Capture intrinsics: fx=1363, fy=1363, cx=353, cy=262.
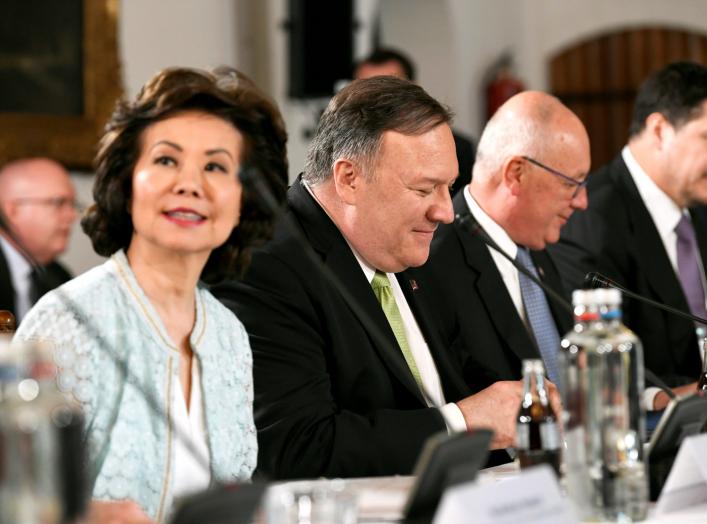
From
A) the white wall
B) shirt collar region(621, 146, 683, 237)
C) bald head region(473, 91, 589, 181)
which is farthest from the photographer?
the white wall

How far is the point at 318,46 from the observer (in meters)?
7.13

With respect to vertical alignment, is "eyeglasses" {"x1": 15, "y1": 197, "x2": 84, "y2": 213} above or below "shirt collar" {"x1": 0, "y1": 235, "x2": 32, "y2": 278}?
above

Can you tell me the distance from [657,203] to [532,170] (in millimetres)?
900

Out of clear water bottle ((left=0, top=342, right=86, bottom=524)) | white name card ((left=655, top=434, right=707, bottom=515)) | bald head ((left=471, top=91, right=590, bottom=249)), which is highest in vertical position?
clear water bottle ((left=0, top=342, right=86, bottom=524))

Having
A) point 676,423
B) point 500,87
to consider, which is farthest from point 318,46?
point 676,423

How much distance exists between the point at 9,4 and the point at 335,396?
305cm

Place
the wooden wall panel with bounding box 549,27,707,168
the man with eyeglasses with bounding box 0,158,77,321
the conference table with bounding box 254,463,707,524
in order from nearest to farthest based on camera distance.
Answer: the conference table with bounding box 254,463,707,524 → the man with eyeglasses with bounding box 0,158,77,321 → the wooden wall panel with bounding box 549,27,707,168

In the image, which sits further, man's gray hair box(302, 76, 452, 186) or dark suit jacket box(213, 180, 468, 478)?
man's gray hair box(302, 76, 452, 186)

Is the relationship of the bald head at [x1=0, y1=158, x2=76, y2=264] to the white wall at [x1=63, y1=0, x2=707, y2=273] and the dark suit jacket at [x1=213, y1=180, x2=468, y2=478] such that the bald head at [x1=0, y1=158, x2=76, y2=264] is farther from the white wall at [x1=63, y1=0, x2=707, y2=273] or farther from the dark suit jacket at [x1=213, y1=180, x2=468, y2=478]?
the dark suit jacket at [x1=213, y1=180, x2=468, y2=478]

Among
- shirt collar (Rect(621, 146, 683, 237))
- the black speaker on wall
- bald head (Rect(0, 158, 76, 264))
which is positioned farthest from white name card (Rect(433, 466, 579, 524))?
the black speaker on wall

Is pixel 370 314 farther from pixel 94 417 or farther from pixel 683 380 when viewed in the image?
pixel 683 380

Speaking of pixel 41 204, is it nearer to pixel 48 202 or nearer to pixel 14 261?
pixel 48 202

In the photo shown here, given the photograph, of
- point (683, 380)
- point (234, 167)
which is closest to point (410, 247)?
point (234, 167)

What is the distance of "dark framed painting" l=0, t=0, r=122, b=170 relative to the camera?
5.38m
